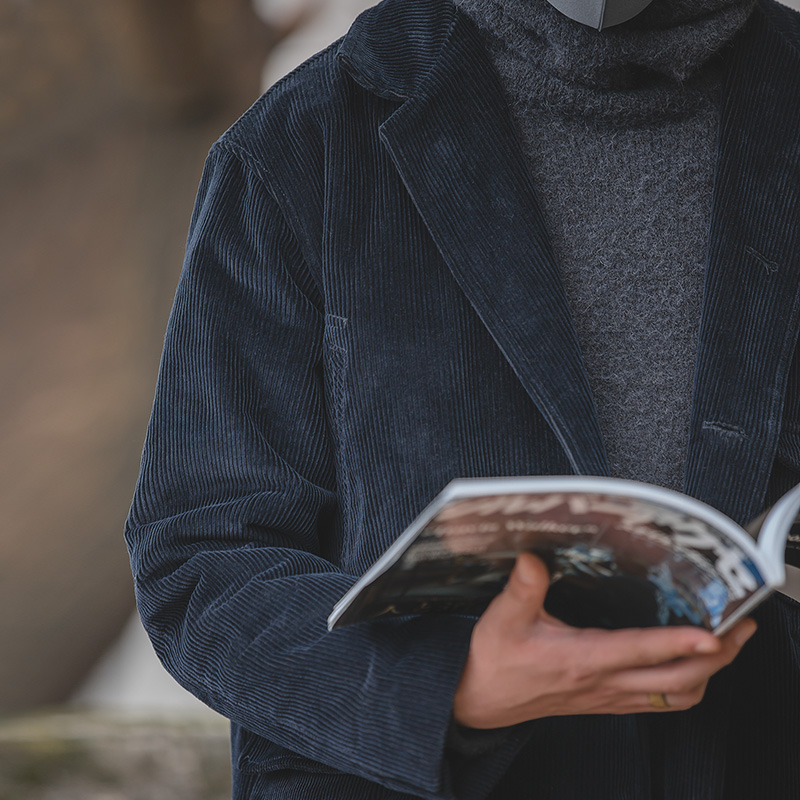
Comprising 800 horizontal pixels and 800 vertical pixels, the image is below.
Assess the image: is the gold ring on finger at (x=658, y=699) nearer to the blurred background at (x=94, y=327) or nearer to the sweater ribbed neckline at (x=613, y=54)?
the sweater ribbed neckline at (x=613, y=54)

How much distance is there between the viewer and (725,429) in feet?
2.33

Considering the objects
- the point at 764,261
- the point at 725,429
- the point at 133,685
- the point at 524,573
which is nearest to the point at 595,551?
the point at 524,573

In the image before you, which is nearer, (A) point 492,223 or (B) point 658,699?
(B) point 658,699

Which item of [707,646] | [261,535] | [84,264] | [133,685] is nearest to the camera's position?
[707,646]

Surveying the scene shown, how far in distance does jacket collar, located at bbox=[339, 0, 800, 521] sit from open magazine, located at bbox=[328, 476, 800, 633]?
0.46ft

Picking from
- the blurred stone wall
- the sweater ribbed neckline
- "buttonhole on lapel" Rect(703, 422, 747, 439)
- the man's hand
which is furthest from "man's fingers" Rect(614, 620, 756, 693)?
the blurred stone wall

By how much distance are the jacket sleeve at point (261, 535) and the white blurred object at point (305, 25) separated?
1251mm

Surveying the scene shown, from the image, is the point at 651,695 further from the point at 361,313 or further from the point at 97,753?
the point at 97,753

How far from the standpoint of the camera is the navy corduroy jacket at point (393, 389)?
0.67m

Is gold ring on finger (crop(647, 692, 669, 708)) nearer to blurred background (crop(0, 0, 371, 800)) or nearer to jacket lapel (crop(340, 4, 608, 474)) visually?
jacket lapel (crop(340, 4, 608, 474))

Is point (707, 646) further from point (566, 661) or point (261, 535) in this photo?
point (261, 535)

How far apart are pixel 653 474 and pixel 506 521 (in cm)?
31

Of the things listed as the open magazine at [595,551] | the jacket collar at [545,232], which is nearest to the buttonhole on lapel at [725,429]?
the jacket collar at [545,232]

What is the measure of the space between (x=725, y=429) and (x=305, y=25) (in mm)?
1535
